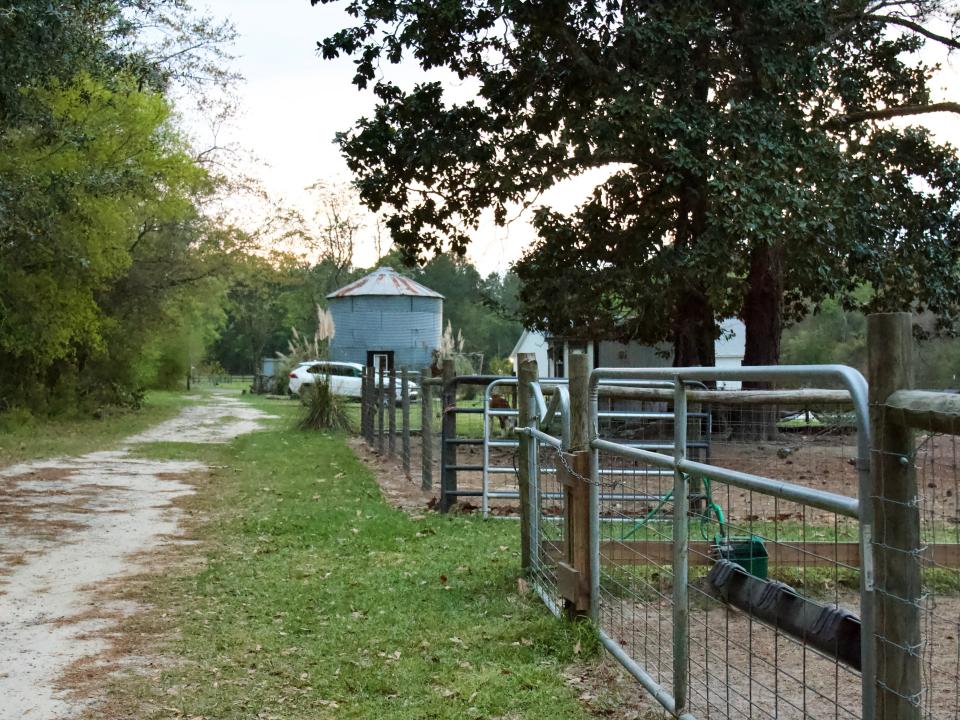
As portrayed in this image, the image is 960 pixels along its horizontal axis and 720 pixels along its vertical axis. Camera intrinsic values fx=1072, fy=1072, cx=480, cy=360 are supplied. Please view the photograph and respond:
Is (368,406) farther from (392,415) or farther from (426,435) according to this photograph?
(426,435)

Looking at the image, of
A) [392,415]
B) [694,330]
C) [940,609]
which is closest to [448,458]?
[940,609]

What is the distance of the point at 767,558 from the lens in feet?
17.3

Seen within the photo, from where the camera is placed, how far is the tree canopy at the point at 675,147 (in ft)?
56.3

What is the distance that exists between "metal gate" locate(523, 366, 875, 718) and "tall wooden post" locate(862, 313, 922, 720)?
0.14ft

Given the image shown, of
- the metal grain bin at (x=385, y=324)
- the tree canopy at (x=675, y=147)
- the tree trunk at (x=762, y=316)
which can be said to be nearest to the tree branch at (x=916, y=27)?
the tree canopy at (x=675, y=147)

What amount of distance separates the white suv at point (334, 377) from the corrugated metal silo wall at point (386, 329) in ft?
41.9

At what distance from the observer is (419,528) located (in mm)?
10047

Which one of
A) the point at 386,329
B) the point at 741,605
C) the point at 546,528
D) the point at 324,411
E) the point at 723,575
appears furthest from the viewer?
the point at 386,329

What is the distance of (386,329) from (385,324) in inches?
10.5

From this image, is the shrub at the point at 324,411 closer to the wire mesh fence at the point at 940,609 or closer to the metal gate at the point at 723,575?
the metal gate at the point at 723,575

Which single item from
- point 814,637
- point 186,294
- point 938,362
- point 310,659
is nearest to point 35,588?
point 310,659

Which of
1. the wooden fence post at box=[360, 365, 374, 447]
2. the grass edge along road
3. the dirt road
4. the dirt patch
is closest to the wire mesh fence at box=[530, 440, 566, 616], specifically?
the grass edge along road

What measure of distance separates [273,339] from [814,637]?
9476 cm

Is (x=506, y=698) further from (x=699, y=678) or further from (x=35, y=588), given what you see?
(x=35, y=588)
